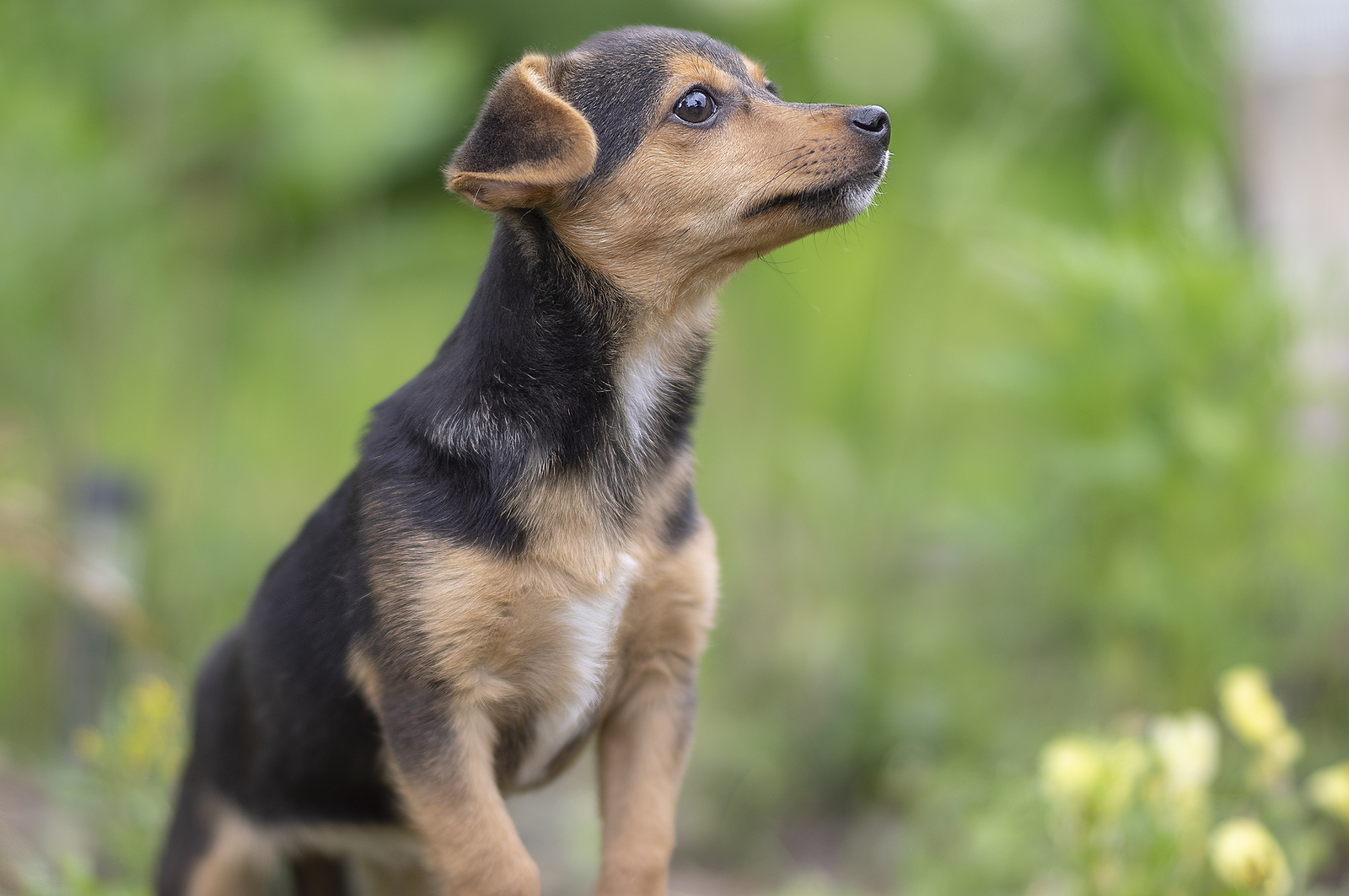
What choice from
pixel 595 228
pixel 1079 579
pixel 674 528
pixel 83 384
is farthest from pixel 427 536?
pixel 83 384

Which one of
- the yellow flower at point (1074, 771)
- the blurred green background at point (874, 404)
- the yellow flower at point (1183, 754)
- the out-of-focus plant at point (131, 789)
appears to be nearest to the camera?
the yellow flower at point (1074, 771)

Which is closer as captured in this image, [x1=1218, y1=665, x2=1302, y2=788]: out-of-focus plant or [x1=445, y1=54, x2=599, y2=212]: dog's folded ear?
[x1=445, y1=54, x2=599, y2=212]: dog's folded ear

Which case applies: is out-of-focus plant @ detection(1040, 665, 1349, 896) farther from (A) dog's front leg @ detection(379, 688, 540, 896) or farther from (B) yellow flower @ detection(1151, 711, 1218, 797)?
(A) dog's front leg @ detection(379, 688, 540, 896)

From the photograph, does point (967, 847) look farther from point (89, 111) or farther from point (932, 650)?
point (89, 111)

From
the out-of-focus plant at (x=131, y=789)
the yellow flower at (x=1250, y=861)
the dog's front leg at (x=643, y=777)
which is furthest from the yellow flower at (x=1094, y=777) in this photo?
the out-of-focus plant at (x=131, y=789)

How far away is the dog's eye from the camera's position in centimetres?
272

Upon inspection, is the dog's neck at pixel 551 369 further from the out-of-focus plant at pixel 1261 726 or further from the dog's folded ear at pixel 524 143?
the out-of-focus plant at pixel 1261 726

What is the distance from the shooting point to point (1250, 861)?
10.1ft

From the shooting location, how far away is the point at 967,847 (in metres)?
4.30

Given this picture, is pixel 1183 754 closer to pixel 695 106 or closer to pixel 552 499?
pixel 552 499

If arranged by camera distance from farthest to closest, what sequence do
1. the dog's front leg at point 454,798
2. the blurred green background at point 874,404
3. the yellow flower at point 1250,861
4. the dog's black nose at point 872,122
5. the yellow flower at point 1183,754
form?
the blurred green background at point 874,404 → the yellow flower at point 1183,754 → the yellow flower at point 1250,861 → the dog's black nose at point 872,122 → the dog's front leg at point 454,798

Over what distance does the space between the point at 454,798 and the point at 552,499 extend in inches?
24.9

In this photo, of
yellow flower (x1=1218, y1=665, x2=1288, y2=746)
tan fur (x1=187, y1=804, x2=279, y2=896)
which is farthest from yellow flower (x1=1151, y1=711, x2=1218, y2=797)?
tan fur (x1=187, y1=804, x2=279, y2=896)

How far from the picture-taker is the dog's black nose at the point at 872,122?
2.65 metres
